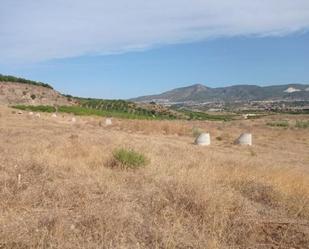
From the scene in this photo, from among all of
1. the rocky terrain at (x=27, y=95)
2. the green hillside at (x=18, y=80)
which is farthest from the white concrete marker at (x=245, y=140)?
the green hillside at (x=18, y=80)

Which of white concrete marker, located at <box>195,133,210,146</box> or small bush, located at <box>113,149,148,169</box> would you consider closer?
small bush, located at <box>113,149,148,169</box>

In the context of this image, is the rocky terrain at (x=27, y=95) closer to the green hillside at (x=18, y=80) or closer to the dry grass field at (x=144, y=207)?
the green hillside at (x=18, y=80)

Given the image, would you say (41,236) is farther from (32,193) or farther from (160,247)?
(32,193)

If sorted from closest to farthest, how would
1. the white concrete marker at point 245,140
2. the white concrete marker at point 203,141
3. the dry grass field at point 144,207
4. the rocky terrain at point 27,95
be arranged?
the dry grass field at point 144,207
the white concrete marker at point 203,141
the white concrete marker at point 245,140
the rocky terrain at point 27,95

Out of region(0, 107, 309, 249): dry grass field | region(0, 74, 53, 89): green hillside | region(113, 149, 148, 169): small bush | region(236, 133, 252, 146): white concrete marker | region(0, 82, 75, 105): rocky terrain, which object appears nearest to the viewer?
region(0, 107, 309, 249): dry grass field

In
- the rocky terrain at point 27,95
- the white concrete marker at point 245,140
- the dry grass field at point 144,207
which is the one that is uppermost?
the rocky terrain at point 27,95

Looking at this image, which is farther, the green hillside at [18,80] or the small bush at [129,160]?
the green hillside at [18,80]

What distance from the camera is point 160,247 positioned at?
567cm

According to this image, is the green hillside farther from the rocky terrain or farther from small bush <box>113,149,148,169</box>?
small bush <box>113,149,148,169</box>

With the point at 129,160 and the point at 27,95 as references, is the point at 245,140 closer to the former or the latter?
the point at 129,160

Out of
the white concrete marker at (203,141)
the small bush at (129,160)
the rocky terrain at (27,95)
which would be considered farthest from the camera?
the rocky terrain at (27,95)

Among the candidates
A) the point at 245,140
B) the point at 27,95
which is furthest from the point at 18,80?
the point at 245,140

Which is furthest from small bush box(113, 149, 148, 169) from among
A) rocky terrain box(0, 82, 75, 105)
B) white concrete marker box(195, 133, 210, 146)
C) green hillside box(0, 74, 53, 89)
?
green hillside box(0, 74, 53, 89)

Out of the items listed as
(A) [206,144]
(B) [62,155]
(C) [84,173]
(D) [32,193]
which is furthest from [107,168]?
(A) [206,144]
